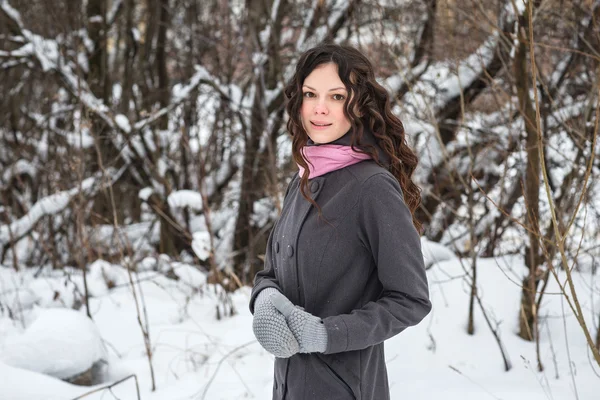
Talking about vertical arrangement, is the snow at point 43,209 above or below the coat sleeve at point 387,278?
below

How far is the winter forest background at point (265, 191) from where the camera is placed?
8.77 ft

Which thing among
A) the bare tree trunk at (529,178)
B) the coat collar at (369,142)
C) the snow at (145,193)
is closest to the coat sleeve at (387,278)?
the coat collar at (369,142)

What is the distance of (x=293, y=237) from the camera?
137cm

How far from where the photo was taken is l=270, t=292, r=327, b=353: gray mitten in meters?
1.21

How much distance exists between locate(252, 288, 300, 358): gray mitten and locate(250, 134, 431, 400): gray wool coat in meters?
0.09

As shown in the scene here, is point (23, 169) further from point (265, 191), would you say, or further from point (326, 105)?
point (326, 105)

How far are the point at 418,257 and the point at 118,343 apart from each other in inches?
109

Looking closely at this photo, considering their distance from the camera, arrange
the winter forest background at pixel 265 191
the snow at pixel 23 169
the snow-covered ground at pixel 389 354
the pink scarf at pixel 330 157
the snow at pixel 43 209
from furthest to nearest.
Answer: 1. the snow at pixel 23 169
2. the snow at pixel 43 209
3. the winter forest background at pixel 265 191
4. the snow-covered ground at pixel 389 354
5. the pink scarf at pixel 330 157

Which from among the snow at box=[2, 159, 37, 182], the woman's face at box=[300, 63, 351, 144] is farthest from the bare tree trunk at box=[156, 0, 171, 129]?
the woman's face at box=[300, 63, 351, 144]

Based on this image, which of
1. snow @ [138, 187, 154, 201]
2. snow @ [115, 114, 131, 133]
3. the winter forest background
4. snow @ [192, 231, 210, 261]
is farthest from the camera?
snow @ [138, 187, 154, 201]

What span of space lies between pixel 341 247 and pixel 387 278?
0.13 m

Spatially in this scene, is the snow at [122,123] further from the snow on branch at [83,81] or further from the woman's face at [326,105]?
the woman's face at [326,105]

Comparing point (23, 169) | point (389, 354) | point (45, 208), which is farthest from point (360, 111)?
point (23, 169)

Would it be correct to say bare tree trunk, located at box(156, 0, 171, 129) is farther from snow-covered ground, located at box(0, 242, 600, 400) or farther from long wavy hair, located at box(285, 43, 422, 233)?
long wavy hair, located at box(285, 43, 422, 233)
